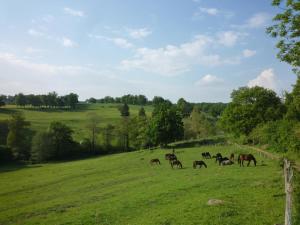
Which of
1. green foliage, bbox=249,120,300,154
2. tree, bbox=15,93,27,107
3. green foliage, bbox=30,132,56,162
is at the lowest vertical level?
green foliage, bbox=30,132,56,162

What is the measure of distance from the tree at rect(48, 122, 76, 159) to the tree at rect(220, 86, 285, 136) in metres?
45.2

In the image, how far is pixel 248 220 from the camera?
1373cm

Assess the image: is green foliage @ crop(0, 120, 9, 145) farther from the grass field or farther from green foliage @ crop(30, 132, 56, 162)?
the grass field

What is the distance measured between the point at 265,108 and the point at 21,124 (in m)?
63.8

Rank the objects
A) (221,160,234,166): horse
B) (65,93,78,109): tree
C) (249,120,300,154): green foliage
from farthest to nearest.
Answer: (65,93,78,109): tree → (249,120,300,154): green foliage → (221,160,234,166): horse

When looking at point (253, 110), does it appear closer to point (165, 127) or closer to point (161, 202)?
point (165, 127)

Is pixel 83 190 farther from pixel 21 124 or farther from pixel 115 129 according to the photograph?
pixel 115 129

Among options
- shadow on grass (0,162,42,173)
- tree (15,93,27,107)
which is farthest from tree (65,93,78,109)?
shadow on grass (0,162,42,173)

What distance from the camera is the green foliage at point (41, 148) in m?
73.4

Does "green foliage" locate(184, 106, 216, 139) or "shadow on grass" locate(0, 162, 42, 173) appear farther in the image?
"green foliage" locate(184, 106, 216, 139)

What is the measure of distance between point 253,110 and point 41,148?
2102 inches

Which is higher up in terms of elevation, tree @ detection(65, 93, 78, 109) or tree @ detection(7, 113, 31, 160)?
tree @ detection(65, 93, 78, 109)

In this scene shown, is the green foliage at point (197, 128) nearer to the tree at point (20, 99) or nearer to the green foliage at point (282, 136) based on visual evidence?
the green foliage at point (282, 136)

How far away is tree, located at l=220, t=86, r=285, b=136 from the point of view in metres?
59.0
